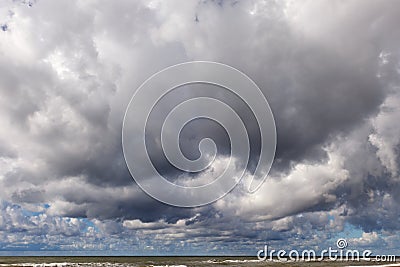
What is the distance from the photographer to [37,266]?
11531 cm

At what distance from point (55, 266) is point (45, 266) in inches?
254

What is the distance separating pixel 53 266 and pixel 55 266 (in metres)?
0.64

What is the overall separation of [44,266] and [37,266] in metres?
5.62

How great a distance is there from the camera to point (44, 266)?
365 ft

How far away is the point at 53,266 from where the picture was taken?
117688mm

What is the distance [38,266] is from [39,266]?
0.54 meters

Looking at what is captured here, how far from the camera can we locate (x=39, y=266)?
11619cm

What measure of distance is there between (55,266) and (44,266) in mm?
7232

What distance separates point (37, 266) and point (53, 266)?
4621 mm

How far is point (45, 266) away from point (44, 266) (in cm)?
79

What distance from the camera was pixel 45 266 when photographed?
11206 centimetres

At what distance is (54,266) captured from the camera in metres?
118

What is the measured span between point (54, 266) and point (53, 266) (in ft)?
1.11
